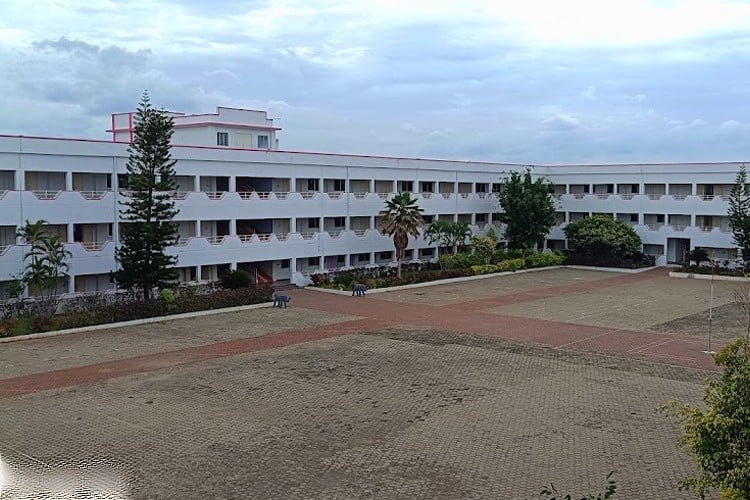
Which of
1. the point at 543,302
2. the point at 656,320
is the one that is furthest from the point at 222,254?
the point at 656,320

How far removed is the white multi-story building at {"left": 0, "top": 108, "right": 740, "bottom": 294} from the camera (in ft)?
100

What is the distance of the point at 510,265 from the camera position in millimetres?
45875

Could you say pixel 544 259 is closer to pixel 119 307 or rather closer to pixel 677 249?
pixel 677 249

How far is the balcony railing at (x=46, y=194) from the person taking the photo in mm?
29891

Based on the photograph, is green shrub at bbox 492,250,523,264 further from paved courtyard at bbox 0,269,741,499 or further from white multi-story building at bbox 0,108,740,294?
paved courtyard at bbox 0,269,741,499

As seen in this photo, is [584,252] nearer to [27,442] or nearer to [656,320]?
[656,320]

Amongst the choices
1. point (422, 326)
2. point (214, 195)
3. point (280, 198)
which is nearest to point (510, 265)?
point (280, 198)

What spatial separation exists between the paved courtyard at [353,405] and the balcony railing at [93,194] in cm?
694

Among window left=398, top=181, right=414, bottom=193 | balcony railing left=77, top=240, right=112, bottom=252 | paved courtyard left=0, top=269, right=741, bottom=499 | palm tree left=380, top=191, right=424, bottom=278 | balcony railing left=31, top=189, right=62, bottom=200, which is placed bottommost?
paved courtyard left=0, top=269, right=741, bottom=499

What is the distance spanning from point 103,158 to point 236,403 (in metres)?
18.1

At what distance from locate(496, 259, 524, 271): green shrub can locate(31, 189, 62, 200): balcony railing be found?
81.0 feet

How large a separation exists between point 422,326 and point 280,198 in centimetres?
1415

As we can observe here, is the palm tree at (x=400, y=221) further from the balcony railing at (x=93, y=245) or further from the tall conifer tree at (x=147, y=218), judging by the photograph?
the balcony railing at (x=93, y=245)

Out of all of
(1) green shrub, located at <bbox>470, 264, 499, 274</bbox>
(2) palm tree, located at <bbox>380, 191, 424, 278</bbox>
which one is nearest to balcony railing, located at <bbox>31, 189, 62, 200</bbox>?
(2) palm tree, located at <bbox>380, 191, 424, 278</bbox>
